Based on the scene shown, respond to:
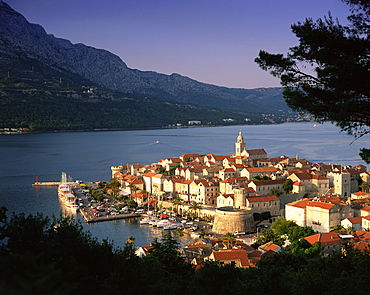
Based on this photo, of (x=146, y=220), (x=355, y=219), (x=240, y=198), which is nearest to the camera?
(x=355, y=219)

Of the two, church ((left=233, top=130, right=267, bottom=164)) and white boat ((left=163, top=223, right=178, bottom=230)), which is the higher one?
church ((left=233, top=130, right=267, bottom=164))

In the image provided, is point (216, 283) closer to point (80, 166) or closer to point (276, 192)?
point (276, 192)

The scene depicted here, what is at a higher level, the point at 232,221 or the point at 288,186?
the point at 288,186

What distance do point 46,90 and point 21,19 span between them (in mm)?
57578

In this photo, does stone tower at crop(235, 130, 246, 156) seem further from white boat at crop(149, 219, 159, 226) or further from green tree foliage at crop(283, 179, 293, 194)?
white boat at crop(149, 219, 159, 226)

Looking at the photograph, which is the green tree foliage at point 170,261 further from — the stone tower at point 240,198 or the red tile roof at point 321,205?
the stone tower at point 240,198

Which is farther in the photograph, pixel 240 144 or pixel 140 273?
pixel 240 144

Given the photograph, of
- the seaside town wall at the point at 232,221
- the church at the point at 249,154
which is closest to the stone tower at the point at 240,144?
the church at the point at 249,154

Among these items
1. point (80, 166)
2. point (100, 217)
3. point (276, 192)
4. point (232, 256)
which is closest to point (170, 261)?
point (232, 256)

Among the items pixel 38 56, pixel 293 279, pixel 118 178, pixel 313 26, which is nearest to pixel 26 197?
pixel 118 178

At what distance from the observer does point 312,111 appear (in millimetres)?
9266

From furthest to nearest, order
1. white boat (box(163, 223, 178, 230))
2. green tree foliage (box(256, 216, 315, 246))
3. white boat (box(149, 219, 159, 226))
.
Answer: white boat (box(149, 219, 159, 226)) < white boat (box(163, 223, 178, 230)) < green tree foliage (box(256, 216, 315, 246))

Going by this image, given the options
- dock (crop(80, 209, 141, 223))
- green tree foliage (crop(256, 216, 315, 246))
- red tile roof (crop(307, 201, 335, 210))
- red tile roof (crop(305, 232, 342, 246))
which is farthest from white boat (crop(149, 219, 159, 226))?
red tile roof (crop(305, 232, 342, 246))

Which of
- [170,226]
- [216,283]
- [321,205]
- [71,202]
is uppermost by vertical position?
[216,283]
